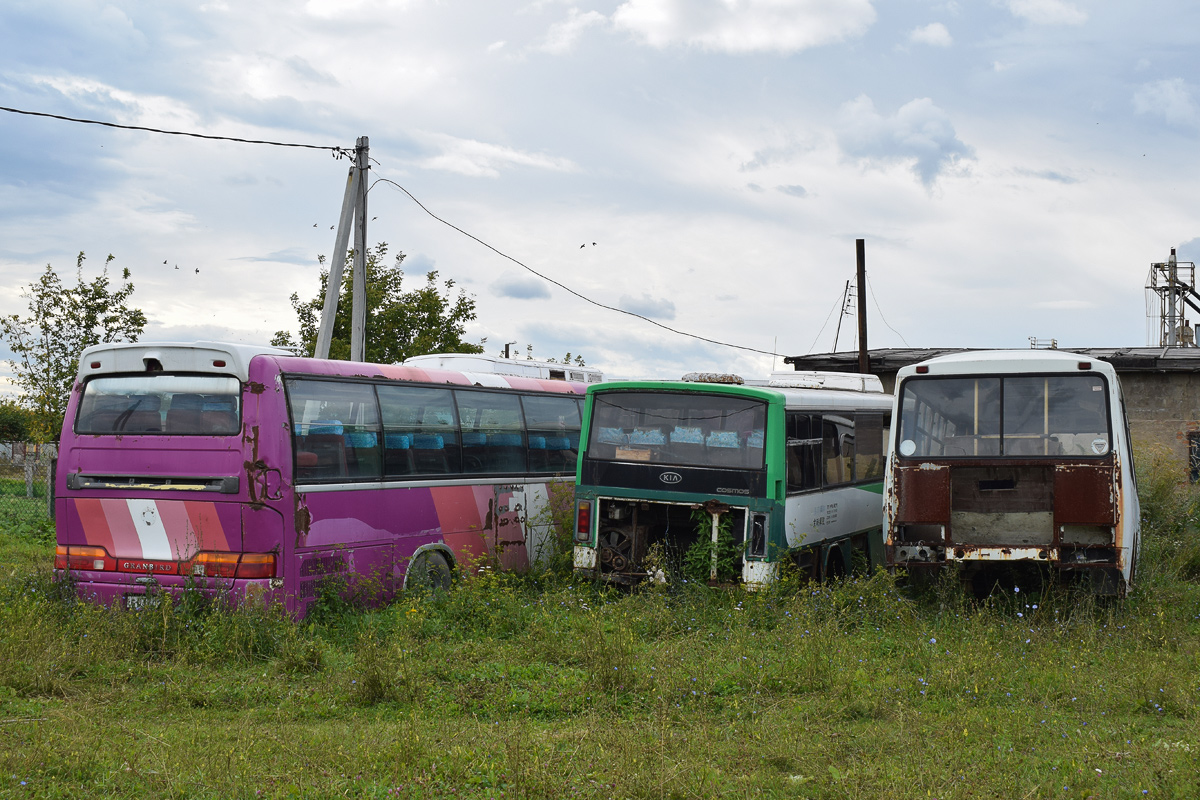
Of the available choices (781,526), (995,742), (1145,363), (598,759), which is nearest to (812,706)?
(995,742)

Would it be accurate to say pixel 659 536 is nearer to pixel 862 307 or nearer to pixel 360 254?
pixel 360 254

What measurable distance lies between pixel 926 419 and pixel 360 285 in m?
11.4

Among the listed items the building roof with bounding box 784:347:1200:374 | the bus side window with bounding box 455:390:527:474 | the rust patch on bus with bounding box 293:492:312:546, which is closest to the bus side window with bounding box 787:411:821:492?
the bus side window with bounding box 455:390:527:474

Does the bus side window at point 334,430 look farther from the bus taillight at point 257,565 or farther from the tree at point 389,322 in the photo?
the tree at point 389,322

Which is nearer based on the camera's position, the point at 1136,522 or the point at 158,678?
the point at 158,678

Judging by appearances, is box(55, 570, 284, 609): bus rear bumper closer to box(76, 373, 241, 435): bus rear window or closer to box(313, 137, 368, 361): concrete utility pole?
box(76, 373, 241, 435): bus rear window

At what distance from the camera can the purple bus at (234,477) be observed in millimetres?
9461

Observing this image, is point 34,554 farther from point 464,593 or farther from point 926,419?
point 926,419

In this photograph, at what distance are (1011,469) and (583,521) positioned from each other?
15.2 feet

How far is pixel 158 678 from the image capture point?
8258 millimetres

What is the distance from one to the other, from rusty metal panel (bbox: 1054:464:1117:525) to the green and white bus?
2716 millimetres

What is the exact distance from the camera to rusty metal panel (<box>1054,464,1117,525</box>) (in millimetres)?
10195

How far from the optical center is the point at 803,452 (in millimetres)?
12086

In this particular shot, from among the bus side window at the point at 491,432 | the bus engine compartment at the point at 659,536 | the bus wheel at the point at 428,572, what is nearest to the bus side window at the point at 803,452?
the bus engine compartment at the point at 659,536
